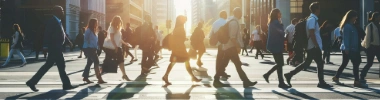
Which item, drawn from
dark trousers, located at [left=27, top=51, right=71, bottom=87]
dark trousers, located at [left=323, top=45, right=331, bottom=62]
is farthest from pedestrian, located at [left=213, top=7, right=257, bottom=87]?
dark trousers, located at [left=323, top=45, right=331, bottom=62]

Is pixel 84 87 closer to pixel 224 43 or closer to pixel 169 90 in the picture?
pixel 169 90

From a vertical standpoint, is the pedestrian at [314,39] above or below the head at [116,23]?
below

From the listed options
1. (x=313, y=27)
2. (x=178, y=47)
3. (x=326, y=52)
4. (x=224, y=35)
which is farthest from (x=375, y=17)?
(x=326, y=52)

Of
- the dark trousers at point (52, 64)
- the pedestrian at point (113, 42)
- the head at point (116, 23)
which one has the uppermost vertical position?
the head at point (116, 23)

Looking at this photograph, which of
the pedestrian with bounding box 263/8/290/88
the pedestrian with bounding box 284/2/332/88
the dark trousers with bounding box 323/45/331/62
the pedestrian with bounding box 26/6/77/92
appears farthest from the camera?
the dark trousers with bounding box 323/45/331/62

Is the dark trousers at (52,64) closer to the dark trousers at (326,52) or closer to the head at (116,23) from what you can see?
the head at (116,23)

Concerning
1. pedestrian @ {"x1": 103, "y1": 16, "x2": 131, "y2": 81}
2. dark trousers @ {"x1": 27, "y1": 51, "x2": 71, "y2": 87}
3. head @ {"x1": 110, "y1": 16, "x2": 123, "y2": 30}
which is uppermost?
head @ {"x1": 110, "y1": 16, "x2": 123, "y2": 30}

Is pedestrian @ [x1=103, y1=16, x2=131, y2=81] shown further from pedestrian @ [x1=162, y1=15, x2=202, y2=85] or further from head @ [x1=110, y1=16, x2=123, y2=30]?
pedestrian @ [x1=162, y1=15, x2=202, y2=85]

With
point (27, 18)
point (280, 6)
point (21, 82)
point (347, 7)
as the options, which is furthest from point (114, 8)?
point (21, 82)

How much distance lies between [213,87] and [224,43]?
0.86m

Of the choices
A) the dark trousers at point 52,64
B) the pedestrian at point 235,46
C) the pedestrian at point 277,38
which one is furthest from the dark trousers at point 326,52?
the dark trousers at point 52,64

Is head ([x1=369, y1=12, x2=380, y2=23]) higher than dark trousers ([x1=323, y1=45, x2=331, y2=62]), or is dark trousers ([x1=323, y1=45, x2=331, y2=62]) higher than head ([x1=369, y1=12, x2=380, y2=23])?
head ([x1=369, y1=12, x2=380, y2=23])

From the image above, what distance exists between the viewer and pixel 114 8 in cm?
6612

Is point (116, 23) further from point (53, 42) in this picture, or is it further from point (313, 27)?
point (313, 27)
